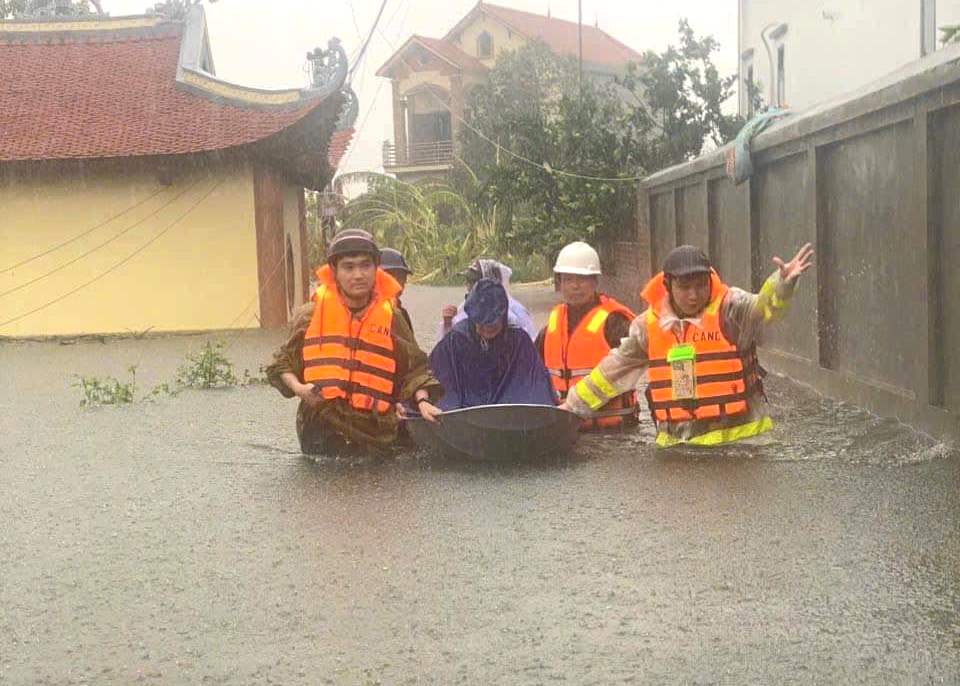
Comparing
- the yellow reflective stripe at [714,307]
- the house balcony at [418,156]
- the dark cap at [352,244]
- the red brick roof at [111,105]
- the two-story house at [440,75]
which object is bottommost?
the yellow reflective stripe at [714,307]

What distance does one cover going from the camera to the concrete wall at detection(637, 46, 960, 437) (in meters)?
8.55

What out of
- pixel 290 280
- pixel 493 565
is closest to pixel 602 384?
pixel 493 565

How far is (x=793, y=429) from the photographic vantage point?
9.84 m

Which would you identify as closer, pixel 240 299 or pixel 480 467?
pixel 480 467

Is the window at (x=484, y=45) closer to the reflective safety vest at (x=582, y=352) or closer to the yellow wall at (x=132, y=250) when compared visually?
the yellow wall at (x=132, y=250)

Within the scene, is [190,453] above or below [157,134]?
below

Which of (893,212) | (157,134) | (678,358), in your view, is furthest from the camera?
(157,134)

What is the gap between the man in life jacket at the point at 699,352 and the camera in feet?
27.5

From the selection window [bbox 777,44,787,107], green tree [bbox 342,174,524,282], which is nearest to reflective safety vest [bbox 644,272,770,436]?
window [bbox 777,44,787,107]

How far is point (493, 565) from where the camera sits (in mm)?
6004

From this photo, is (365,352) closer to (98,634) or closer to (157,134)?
(98,634)

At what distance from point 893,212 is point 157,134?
14.7 m

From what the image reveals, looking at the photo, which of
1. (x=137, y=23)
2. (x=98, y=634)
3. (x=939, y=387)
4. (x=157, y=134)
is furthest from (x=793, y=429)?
(x=137, y=23)

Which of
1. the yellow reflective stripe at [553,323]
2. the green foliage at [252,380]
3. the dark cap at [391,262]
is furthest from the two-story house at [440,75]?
the yellow reflective stripe at [553,323]
